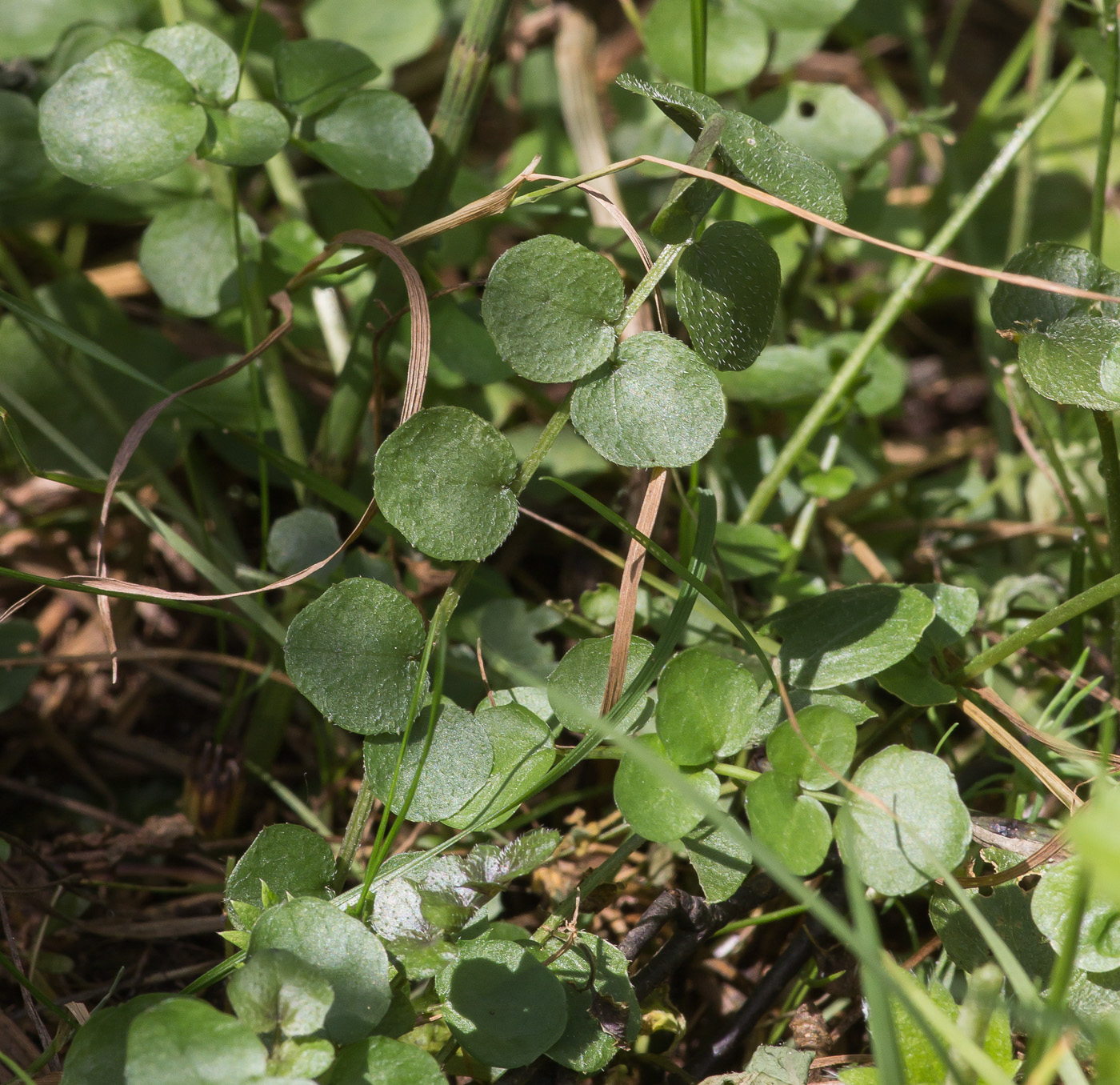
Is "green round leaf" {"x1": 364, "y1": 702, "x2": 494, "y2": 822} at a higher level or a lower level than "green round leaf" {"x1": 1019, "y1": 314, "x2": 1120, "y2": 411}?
lower

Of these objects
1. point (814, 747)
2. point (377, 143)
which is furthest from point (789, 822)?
point (377, 143)

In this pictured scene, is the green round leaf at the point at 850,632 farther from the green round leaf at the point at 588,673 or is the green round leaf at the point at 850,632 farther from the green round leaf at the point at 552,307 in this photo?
the green round leaf at the point at 552,307

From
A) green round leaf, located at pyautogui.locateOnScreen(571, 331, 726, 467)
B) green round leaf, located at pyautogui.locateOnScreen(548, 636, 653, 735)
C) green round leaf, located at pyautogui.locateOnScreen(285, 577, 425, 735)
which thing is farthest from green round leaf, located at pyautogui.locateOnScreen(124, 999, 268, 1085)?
green round leaf, located at pyautogui.locateOnScreen(571, 331, 726, 467)

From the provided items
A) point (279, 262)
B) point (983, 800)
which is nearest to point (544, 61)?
point (279, 262)

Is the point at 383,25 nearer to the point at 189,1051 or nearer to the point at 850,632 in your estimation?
the point at 850,632

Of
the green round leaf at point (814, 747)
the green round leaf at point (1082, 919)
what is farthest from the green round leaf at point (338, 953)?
the green round leaf at point (1082, 919)

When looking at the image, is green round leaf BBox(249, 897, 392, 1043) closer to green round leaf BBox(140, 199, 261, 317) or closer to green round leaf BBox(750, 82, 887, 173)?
green round leaf BBox(140, 199, 261, 317)
